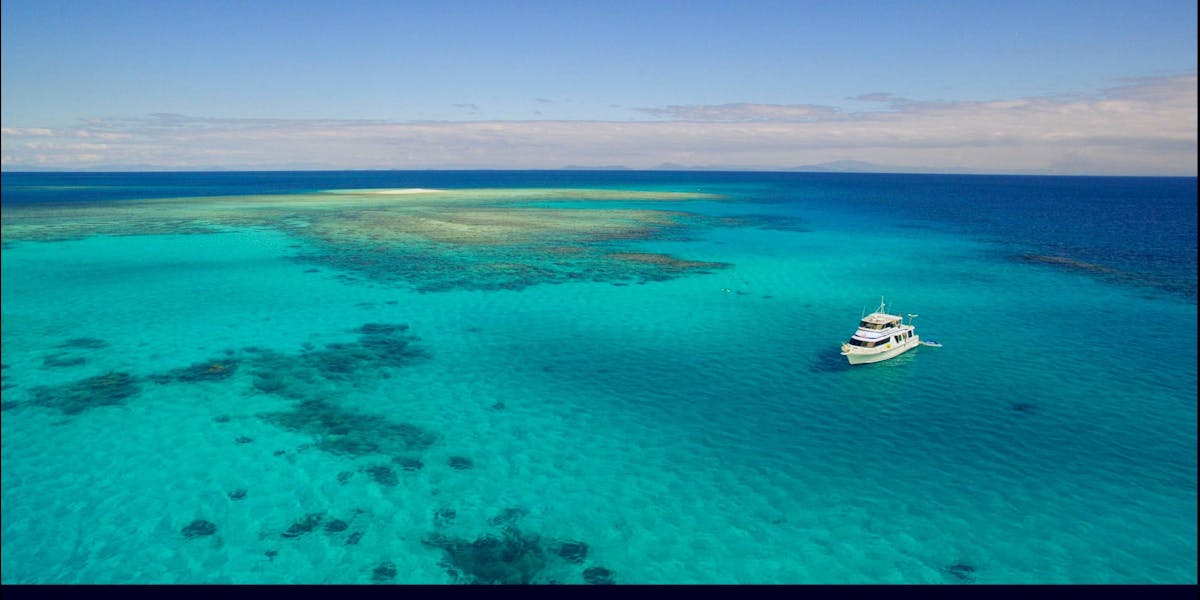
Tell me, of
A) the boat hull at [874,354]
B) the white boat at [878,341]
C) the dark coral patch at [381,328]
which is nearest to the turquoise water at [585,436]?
the dark coral patch at [381,328]

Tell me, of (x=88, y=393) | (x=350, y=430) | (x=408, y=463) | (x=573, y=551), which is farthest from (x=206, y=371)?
(x=573, y=551)

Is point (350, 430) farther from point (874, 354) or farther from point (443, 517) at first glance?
point (874, 354)

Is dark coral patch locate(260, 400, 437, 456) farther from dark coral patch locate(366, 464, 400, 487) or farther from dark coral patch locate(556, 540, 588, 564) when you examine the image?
dark coral patch locate(556, 540, 588, 564)

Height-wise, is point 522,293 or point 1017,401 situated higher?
point 522,293

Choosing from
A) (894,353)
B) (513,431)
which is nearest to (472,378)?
(513,431)

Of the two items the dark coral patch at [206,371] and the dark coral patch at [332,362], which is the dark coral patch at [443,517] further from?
the dark coral patch at [206,371]
